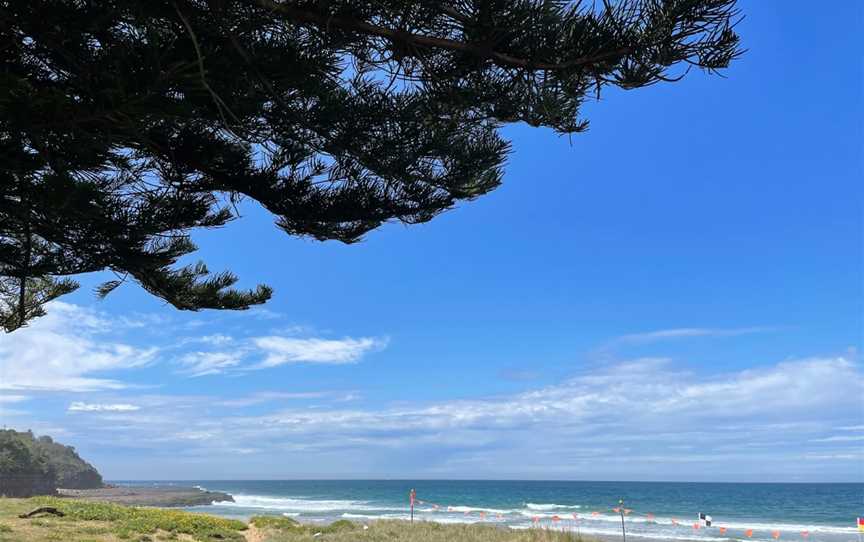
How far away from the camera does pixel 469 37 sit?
3340 mm

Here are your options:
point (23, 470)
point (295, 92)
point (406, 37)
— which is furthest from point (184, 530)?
point (23, 470)

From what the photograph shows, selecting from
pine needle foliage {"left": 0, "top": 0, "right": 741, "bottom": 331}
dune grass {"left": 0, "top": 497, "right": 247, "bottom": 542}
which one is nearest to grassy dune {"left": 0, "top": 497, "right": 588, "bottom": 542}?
dune grass {"left": 0, "top": 497, "right": 247, "bottom": 542}

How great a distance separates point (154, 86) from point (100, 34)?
0.83m

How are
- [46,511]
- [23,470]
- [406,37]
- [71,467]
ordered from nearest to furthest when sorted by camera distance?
[406,37]
[46,511]
[23,470]
[71,467]

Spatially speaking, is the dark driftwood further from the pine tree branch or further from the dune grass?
the pine tree branch

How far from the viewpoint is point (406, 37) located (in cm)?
340

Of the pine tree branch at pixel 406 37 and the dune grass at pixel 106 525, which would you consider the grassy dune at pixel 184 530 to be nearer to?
the dune grass at pixel 106 525

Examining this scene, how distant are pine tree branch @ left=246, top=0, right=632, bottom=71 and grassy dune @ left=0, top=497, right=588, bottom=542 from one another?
8901mm

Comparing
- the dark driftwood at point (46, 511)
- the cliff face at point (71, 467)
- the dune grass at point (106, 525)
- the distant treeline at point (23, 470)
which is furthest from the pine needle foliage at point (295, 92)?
the cliff face at point (71, 467)

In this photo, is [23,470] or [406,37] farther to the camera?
[23,470]

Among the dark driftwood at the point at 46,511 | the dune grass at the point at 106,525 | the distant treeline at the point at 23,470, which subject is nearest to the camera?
the dune grass at the point at 106,525

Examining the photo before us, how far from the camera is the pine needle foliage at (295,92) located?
312cm

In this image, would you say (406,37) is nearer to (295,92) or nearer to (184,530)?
(295,92)

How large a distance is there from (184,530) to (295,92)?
1011cm
